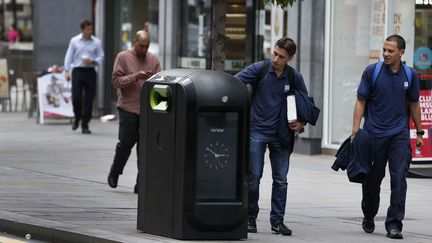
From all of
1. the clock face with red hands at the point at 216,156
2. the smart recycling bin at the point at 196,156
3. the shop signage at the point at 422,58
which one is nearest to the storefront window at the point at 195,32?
the shop signage at the point at 422,58

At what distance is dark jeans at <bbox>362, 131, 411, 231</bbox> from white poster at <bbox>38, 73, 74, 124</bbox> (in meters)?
13.5

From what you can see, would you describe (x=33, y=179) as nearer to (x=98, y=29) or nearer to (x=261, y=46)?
(x=261, y=46)

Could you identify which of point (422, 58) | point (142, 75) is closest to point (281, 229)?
point (142, 75)

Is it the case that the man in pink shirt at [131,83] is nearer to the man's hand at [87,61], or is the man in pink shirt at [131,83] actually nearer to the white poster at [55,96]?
the man's hand at [87,61]

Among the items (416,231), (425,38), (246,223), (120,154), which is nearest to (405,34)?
(425,38)

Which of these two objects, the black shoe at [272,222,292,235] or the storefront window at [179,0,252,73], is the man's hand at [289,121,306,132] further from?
the storefront window at [179,0,252,73]

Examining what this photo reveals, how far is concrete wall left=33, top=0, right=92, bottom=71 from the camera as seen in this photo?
2641 centimetres

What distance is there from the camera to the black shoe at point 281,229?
10617mm

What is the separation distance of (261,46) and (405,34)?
12.3ft

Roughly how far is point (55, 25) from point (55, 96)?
9.62ft

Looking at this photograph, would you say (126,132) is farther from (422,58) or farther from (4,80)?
(4,80)

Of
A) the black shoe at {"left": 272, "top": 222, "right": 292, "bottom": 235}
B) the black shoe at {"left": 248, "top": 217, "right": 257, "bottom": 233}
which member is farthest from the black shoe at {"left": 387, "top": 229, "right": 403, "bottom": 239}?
the black shoe at {"left": 248, "top": 217, "right": 257, "bottom": 233}

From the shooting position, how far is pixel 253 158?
10.7 meters

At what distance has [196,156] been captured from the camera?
995cm
